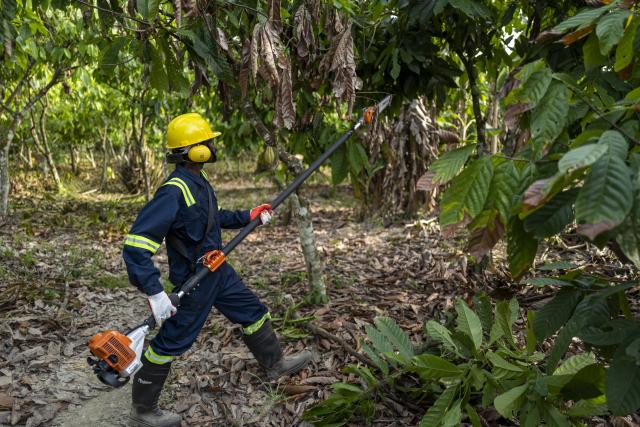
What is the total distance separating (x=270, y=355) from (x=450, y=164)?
2070 mm

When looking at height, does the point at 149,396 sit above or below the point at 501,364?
below

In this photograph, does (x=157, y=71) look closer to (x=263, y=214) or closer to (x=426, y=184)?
(x=263, y=214)

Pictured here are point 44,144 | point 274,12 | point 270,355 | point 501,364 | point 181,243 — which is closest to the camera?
point 501,364

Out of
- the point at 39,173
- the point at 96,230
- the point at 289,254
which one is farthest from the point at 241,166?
the point at 289,254

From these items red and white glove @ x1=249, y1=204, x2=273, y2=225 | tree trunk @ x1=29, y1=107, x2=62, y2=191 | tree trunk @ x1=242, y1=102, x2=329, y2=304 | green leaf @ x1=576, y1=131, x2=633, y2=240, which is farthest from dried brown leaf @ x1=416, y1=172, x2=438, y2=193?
tree trunk @ x1=29, y1=107, x2=62, y2=191

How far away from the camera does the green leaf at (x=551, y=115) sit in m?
1.01

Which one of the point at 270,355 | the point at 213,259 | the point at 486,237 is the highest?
the point at 486,237

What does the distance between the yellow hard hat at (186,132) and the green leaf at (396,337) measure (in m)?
1.37

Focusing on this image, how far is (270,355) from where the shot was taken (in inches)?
113

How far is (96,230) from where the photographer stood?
6.68 meters

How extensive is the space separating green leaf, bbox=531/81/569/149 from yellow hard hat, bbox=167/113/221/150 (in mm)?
1907

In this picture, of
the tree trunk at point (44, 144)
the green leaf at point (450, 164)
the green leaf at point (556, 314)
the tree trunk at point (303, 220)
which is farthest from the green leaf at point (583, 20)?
the tree trunk at point (44, 144)

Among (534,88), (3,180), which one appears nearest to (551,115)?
(534,88)

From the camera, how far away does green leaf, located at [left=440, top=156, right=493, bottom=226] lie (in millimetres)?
1064
